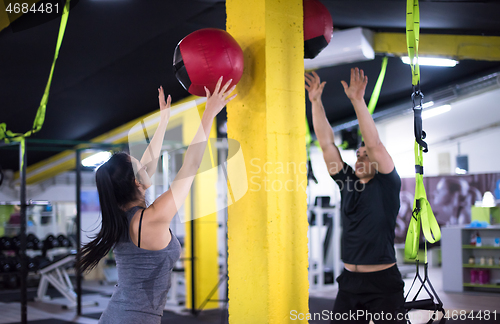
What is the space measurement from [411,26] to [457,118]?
29.6ft

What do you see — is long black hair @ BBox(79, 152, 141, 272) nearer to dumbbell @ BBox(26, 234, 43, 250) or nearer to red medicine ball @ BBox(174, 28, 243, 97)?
red medicine ball @ BBox(174, 28, 243, 97)

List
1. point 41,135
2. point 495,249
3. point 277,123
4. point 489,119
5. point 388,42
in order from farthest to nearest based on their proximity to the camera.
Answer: point 489,119 → point 41,135 → point 495,249 → point 388,42 → point 277,123

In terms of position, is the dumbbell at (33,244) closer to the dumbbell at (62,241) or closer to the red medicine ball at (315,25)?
the dumbbell at (62,241)

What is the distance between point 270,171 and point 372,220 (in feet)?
1.98

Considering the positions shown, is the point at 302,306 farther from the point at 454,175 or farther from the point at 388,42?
the point at 454,175

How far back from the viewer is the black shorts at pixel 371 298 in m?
2.12

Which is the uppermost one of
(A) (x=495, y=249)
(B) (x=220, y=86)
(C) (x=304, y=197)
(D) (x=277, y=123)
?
(B) (x=220, y=86)

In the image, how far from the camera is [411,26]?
215 cm

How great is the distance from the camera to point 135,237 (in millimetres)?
1608

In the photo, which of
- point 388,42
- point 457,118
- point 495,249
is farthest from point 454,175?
point 388,42

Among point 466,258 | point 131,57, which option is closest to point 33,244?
point 131,57

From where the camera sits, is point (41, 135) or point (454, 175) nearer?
point (41, 135)

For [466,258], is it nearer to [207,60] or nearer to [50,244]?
[207,60]

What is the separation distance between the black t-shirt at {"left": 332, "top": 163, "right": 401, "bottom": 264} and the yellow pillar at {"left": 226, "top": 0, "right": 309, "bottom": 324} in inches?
10.7
